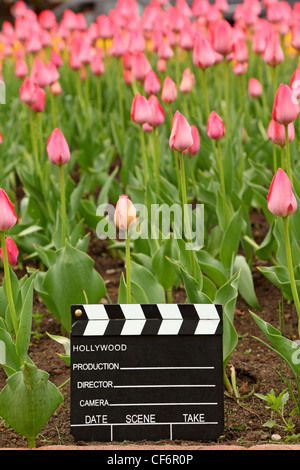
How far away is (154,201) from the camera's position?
2.75 meters

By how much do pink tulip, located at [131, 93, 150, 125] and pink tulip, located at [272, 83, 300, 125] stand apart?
499mm

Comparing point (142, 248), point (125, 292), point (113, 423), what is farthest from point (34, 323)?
point (113, 423)

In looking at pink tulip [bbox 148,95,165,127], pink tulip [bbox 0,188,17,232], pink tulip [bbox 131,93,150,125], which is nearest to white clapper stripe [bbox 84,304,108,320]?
pink tulip [bbox 0,188,17,232]

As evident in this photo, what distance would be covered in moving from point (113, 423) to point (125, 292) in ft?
1.24

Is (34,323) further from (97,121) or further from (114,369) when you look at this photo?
(97,121)

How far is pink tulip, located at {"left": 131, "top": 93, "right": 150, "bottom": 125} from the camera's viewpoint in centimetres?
243

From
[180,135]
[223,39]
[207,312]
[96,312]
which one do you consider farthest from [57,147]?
Answer: [223,39]

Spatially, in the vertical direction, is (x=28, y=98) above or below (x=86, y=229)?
above

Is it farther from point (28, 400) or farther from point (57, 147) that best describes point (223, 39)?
point (28, 400)

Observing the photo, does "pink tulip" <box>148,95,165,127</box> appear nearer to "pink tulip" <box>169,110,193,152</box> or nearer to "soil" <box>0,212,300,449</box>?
"pink tulip" <box>169,110,193,152</box>

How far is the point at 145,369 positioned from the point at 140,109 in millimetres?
959

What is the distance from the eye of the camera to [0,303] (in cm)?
226

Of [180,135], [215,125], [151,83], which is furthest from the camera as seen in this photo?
[151,83]
